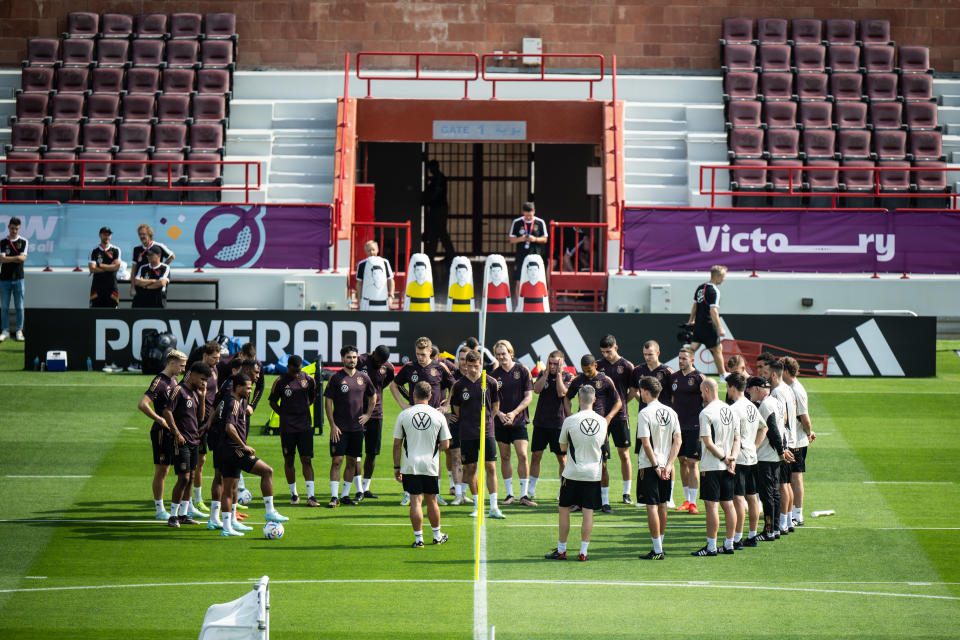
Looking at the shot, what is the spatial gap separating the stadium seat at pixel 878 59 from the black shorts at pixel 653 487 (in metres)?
20.2

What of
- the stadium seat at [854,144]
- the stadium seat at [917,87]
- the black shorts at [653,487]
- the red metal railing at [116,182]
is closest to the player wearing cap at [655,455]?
the black shorts at [653,487]

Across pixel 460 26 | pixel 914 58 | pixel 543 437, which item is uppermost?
pixel 460 26

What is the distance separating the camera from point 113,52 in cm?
3081

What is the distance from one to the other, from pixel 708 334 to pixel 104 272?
10.8m

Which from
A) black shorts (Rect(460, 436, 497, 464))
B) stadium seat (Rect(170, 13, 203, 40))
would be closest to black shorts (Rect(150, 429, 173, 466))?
black shorts (Rect(460, 436, 497, 464))

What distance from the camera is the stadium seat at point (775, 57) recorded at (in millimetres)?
30922

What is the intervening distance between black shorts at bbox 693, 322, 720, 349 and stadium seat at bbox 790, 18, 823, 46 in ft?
42.8

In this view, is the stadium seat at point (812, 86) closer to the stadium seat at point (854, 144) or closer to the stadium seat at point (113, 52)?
the stadium seat at point (854, 144)

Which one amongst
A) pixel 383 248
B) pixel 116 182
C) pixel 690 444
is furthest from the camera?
pixel 116 182

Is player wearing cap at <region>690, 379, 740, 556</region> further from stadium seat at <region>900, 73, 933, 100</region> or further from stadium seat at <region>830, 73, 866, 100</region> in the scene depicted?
stadium seat at <region>900, 73, 933, 100</region>

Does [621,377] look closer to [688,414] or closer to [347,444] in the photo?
[688,414]

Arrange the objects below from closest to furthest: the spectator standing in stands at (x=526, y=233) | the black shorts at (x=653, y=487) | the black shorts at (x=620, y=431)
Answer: the black shorts at (x=653, y=487) < the black shorts at (x=620, y=431) < the spectator standing in stands at (x=526, y=233)

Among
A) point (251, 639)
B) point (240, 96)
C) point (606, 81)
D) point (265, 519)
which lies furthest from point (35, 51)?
point (251, 639)

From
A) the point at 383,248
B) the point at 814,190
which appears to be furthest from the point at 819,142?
the point at 383,248
